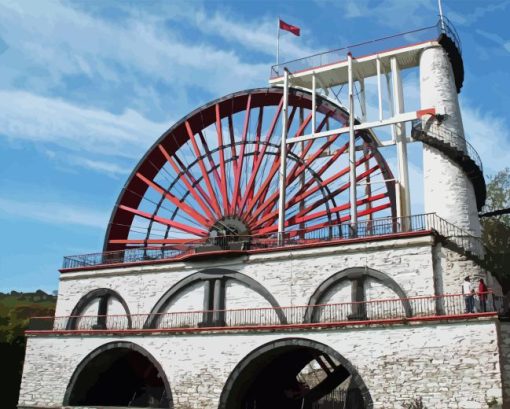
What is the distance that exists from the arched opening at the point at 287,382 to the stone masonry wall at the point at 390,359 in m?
0.24

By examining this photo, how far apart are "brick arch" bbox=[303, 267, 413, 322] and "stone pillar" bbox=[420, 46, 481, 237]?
3.70 metres

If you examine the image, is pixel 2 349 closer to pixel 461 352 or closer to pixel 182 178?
pixel 182 178

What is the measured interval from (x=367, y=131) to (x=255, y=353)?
11956 mm

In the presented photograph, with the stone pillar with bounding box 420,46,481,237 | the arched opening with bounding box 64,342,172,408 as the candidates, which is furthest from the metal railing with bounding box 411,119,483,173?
the arched opening with bounding box 64,342,172,408

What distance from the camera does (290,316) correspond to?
1998 centimetres

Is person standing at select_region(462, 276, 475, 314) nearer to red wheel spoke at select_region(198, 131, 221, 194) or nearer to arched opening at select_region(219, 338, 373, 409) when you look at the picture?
arched opening at select_region(219, 338, 373, 409)

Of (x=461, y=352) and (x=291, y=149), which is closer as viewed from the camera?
(x=461, y=352)

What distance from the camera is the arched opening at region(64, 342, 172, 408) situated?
2350cm

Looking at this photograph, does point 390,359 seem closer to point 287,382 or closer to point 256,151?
point 287,382

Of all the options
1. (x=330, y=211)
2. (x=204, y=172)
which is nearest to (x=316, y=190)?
(x=330, y=211)

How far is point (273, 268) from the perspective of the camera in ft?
69.1

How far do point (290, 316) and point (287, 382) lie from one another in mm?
5378

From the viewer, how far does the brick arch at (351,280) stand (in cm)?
1838

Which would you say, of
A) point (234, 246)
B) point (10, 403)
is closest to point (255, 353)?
point (234, 246)
